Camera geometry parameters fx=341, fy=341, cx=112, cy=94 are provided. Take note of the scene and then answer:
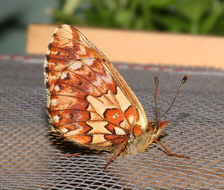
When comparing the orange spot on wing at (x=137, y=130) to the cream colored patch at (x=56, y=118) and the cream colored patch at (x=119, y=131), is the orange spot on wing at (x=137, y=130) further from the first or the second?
the cream colored patch at (x=56, y=118)

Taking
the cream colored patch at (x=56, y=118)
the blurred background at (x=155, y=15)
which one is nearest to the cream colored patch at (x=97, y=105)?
the cream colored patch at (x=56, y=118)

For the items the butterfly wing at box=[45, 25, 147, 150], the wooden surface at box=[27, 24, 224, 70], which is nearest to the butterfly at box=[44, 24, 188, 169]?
the butterfly wing at box=[45, 25, 147, 150]

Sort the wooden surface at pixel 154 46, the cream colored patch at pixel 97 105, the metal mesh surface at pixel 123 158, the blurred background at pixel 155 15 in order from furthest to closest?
the blurred background at pixel 155 15 < the wooden surface at pixel 154 46 < the cream colored patch at pixel 97 105 < the metal mesh surface at pixel 123 158

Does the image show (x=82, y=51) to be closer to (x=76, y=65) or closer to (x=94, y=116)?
(x=76, y=65)

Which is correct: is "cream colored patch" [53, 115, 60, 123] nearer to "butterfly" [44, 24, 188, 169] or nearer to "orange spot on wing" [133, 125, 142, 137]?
"butterfly" [44, 24, 188, 169]

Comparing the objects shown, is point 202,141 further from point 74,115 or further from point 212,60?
point 212,60

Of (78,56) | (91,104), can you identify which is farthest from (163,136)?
(78,56)
